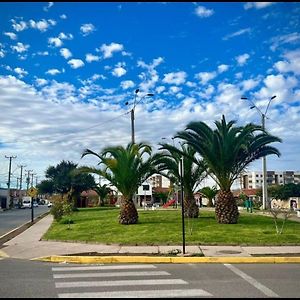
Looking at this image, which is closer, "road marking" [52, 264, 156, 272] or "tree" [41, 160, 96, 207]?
"road marking" [52, 264, 156, 272]

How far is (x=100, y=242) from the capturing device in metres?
17.1

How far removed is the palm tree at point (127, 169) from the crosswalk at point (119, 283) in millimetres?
12658

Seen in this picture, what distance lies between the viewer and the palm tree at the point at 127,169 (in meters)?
24.7

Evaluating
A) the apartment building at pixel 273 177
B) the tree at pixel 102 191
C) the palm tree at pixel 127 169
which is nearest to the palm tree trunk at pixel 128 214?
the palm tree at pixel 127 169

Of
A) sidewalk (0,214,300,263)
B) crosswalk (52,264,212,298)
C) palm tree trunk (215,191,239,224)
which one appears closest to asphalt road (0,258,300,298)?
crosswalk (52,264,212,298)

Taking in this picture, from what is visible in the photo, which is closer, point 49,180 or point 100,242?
point 100,242

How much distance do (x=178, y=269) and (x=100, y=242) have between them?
614cm

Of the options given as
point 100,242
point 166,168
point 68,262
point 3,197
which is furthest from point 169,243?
point 3,197

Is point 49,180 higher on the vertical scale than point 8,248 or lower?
higher

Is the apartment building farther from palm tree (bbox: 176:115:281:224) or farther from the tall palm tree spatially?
palm tree (bbox: 176:115:281:224)

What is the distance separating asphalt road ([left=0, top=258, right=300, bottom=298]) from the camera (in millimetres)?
8406

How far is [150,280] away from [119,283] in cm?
74

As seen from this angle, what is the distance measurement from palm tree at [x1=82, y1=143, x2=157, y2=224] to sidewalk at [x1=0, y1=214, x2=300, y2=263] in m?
7.92

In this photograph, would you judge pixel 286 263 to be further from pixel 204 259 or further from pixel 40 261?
pixel 40 261
